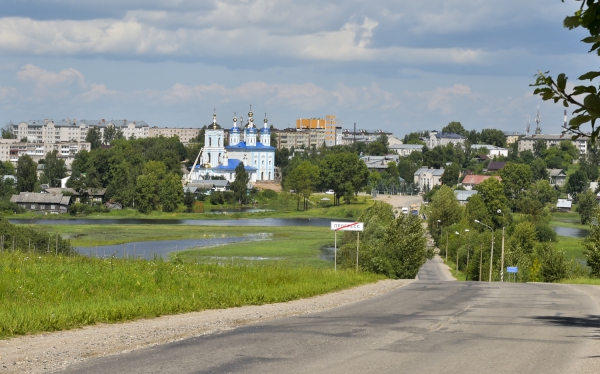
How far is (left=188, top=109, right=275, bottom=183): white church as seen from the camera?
166625mm

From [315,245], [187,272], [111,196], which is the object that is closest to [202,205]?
[111,196]

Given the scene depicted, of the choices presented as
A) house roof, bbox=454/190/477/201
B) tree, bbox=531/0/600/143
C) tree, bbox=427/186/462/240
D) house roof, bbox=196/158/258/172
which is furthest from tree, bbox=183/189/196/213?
tree, bbox=531/0/600/143

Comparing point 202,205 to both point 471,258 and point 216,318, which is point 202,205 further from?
point 216,318

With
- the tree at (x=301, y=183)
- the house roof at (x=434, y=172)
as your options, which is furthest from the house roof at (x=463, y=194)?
the house roof at (x=434, y=172)

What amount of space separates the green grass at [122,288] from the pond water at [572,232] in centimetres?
7761

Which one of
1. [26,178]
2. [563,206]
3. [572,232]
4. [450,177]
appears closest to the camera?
[572,232]

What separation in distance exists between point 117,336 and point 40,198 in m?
113

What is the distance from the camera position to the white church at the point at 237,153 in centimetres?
16662

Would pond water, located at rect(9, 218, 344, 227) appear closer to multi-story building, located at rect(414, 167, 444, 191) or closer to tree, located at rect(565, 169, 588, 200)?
tree, located at rect(565, 169, 588, 200)

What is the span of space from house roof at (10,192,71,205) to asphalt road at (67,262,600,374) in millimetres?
107331

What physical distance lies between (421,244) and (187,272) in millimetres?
30244

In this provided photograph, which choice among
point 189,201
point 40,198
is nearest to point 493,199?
point 189,201

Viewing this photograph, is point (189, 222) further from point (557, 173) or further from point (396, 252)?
point (557, 173)

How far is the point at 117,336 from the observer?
12203mm
